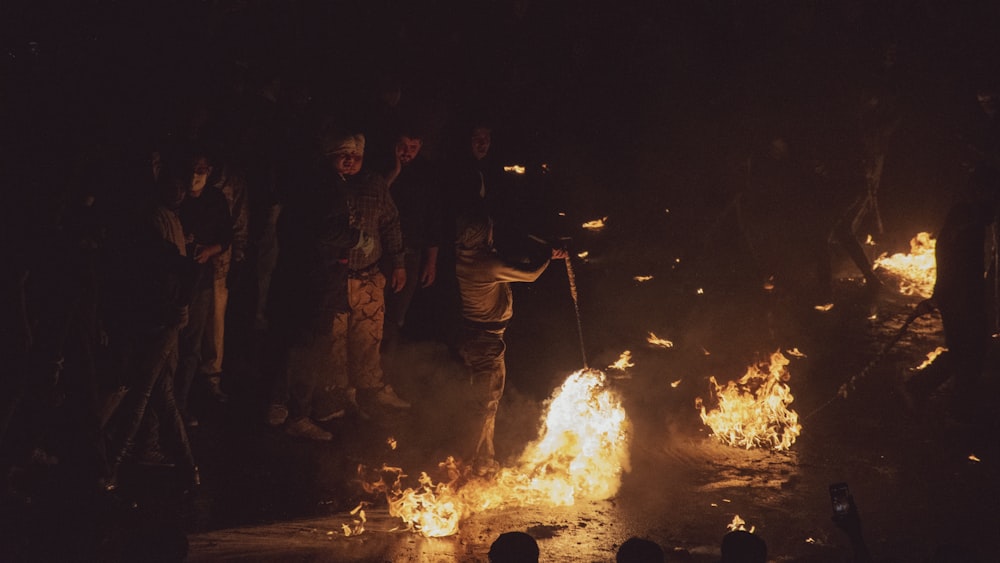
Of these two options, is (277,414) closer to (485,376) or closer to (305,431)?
(305,431)

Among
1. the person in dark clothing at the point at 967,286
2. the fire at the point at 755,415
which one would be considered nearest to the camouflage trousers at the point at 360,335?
the fire at the point at 755,415

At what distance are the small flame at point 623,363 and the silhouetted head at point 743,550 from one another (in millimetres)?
5234

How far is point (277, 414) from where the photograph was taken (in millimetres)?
7133

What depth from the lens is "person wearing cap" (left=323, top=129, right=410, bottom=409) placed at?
7.02 m

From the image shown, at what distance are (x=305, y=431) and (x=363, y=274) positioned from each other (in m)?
1.49

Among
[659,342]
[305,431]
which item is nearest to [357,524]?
[305,431]

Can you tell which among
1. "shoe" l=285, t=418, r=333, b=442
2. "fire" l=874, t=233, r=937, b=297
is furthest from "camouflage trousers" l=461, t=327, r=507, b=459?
"fire" l=874, t=233, r=937, b=297

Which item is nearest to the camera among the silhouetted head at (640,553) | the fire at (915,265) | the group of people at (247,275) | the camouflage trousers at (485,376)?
the silhouetted head at (640,553)

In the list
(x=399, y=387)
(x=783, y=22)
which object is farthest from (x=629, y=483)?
(x=783, y=22)

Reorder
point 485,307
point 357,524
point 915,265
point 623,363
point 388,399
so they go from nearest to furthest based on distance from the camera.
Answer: point 357,524 < point 485,307 < point 388,399 < point 623,363 < point 915,265

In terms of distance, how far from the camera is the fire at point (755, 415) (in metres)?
7.36

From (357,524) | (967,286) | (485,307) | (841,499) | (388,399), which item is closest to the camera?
(841,499)

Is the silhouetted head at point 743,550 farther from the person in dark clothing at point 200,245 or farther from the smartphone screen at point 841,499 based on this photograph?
the person in dark clothing at point 200,245

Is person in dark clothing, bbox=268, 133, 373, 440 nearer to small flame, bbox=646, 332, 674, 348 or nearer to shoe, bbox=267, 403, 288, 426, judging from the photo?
shoe, bbox=267, 403, 288, 426
